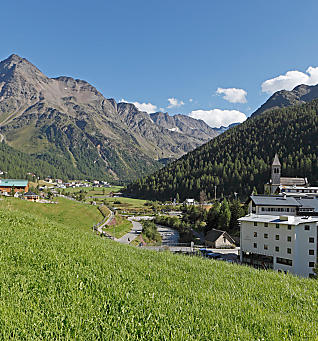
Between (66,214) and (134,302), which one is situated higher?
(134,302)

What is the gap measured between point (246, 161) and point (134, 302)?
15836 centimetres

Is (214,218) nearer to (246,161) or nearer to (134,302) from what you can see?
(134,302)

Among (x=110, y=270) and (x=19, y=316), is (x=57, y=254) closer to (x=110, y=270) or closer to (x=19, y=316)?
(x=110, y=270)

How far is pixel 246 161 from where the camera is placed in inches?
Answer: 5994

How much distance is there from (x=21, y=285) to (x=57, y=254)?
267cm

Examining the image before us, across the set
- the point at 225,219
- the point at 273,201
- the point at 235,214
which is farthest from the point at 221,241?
the point at 273,201

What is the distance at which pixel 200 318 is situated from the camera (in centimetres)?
422

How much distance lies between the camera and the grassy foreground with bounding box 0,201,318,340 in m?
3.56

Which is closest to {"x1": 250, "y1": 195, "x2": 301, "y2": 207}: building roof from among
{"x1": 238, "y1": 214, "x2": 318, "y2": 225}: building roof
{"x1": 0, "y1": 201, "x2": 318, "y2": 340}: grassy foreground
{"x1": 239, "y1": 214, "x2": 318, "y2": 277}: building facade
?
→ {"x1": 238, "y1": 214, "x2": 318, "y2": 225}: building roof

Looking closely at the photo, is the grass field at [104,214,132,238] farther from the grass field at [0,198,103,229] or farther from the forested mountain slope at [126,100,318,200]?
the forested mountain slope at [126,100,318,200]

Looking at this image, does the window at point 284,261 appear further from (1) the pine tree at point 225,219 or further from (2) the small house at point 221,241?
(1) the pine tree at point 225,219

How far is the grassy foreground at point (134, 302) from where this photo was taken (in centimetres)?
356

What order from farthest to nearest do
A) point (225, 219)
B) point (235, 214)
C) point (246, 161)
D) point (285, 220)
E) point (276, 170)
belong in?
point (246, 161)
point (276, 170)
point (225, 219)
point (235, 214)
point (285, 220)

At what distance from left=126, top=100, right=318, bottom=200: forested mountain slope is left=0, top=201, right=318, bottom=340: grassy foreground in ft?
393
